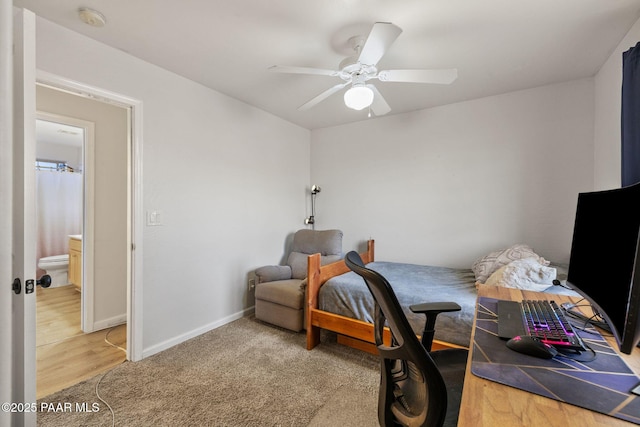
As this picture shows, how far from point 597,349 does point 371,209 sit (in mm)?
2836

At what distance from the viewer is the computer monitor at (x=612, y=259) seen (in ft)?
2.37

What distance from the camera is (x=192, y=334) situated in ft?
8.73

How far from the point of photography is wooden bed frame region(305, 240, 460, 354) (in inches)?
87.8

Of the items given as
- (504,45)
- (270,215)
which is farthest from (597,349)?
(270,215)

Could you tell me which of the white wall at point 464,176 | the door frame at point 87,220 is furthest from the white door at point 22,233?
the white wall at point 464,176

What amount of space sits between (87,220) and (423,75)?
346cm

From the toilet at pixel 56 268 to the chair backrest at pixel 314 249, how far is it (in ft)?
11.4

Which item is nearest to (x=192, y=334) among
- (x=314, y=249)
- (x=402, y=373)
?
(x=314, y=249)

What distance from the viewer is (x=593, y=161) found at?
250 centimetres

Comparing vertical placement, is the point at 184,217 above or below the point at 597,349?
above

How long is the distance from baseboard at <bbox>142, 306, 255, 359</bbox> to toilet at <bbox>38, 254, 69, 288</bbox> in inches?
115

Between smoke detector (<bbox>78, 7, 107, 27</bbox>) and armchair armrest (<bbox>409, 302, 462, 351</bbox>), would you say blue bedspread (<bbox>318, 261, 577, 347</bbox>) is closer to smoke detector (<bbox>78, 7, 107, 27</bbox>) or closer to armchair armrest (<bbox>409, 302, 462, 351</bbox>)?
armchair armrest (<bbox>409, 302, 462, 351</bbox>)

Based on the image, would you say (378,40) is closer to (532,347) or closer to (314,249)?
(532,347)

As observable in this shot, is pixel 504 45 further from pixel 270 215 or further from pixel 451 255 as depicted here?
pixel 270 215
